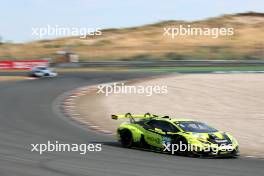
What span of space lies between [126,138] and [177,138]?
196 cm

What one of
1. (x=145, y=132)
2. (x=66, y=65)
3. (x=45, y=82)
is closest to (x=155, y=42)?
(x=66, y=65)

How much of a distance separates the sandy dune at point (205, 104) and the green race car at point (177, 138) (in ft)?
8.09

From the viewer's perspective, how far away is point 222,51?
77125 mm

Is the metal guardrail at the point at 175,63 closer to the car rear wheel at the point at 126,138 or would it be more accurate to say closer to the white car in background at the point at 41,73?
the white car in background at the point at 41,73

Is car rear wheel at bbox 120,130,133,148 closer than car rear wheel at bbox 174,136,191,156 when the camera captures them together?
No

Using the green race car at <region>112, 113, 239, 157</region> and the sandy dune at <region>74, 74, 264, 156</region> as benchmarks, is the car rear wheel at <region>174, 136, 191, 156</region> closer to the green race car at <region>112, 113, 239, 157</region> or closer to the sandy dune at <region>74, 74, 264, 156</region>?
the green race car at <region>112, 113, 239, 157</region>

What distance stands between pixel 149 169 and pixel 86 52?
229ft

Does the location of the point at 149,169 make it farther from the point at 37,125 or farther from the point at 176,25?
the point at 176,25

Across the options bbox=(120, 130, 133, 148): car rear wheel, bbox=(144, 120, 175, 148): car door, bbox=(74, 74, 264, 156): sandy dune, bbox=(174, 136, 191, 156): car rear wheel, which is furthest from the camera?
bbox=(74, 74, 264, 156): sandy dune

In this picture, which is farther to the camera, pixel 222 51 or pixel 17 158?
pixel 222 51

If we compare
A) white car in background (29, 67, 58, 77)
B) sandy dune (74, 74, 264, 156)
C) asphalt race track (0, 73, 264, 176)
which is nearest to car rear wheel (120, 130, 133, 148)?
asphalt race track (0, 73, 264, 176)

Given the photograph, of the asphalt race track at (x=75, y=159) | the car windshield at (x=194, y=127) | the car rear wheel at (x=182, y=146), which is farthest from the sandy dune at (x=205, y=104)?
the car rear wheel at (x=182, y=146)

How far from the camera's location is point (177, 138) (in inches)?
671

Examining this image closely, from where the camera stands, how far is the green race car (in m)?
16.6
